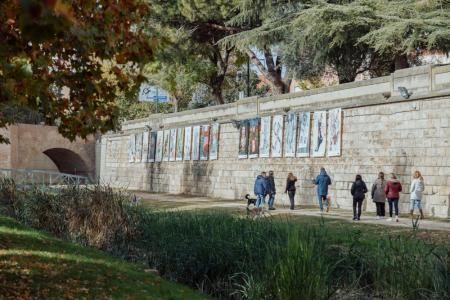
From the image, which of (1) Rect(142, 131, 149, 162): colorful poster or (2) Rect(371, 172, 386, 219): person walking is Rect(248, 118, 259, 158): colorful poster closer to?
(2) Rect(371, 172, 386, 219): person walking

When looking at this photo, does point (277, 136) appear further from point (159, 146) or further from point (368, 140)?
point (159, 146)

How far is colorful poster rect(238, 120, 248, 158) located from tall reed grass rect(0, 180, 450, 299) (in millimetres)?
16189

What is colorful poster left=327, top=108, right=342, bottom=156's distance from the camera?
2344 cm

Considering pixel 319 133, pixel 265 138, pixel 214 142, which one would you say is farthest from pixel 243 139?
pixel 319 133

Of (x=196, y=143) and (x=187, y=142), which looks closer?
(x=196, y=143)

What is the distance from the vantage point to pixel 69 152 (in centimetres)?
5338

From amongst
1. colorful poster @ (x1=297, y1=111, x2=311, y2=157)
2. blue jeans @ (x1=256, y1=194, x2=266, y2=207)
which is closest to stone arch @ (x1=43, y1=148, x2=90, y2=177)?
colorful poster @ (x1=297, y1=111, x2=311, y2=157)

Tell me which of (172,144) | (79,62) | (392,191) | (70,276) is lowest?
(70,276)

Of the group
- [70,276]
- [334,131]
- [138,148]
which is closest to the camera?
[70,276]

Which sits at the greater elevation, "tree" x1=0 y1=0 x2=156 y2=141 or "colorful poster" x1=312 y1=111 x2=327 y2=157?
"colorful poster" x1=312 y1=111 x2=327 y2=157

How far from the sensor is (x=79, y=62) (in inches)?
248

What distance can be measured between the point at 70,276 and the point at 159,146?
101ft

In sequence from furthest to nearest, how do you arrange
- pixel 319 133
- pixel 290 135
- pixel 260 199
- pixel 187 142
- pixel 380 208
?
pixel 187 142
pixel 290 135
pixel 319 133
pixel 260 199
pixel 380 208

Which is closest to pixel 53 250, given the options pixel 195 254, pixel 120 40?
pixel 195 254
